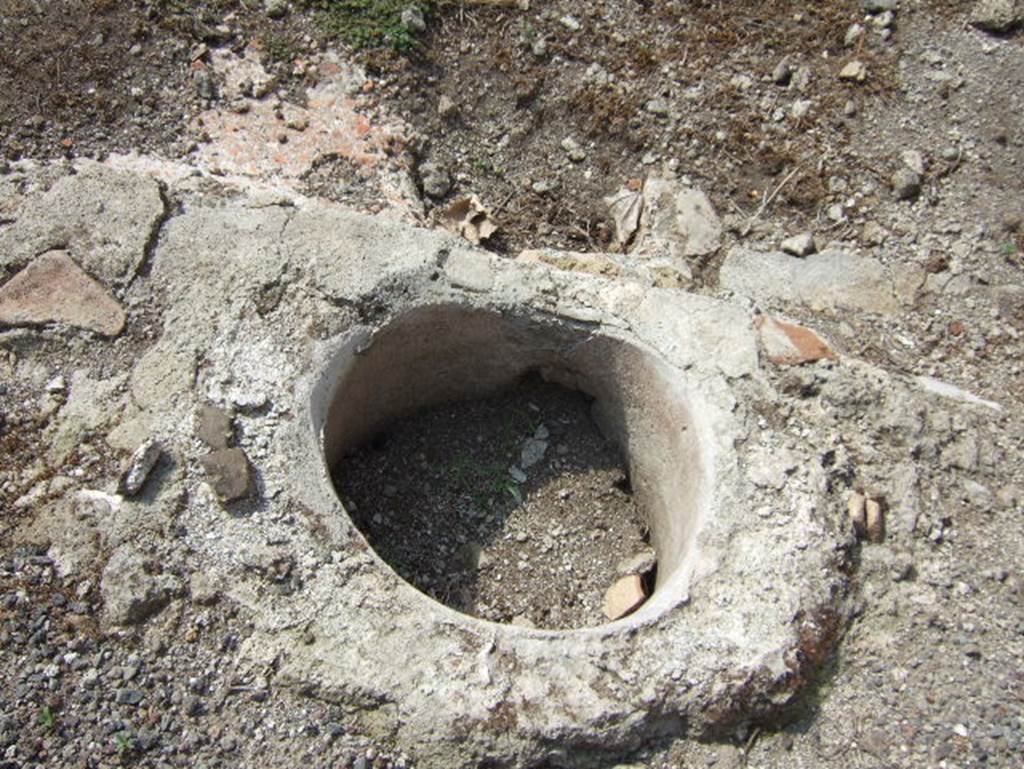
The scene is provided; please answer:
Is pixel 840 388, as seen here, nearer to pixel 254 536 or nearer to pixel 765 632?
pixel 765 632

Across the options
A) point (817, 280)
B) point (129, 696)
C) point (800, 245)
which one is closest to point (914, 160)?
point (800, 245)

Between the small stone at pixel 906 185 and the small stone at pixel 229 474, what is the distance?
296cm

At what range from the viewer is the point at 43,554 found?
2.69 m

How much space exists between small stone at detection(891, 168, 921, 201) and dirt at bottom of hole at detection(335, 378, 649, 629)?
5.49ft

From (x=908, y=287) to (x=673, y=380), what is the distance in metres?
1.33

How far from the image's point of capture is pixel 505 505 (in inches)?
139

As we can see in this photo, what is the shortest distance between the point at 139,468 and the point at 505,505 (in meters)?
1.35

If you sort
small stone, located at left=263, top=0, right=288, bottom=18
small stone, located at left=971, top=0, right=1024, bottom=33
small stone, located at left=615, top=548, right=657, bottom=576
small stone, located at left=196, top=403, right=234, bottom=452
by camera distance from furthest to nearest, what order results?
small stone, located at left=971, top=0, right=1024, bottom=33 < small stone, located at left=263, top=0, right=288, bottom=18 < small stone, located at left=615, top=548, right=657, bottom=576 < small stone, located at left=196, top=403, right=234, bottom=452

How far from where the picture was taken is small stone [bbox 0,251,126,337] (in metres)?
3.05

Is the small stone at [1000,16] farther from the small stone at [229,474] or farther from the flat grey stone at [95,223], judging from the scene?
the small stone at [229,474]

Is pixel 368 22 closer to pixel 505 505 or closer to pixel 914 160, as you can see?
pixel 505 505

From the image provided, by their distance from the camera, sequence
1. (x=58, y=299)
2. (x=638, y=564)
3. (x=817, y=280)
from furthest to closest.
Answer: (x=817, y=280), (x=638, y=564), (x=58, y=299)

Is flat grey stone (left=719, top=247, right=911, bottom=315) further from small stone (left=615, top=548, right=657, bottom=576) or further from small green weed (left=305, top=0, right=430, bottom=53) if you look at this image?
small green weed (left=305, top=0, right=430, bottom=53)

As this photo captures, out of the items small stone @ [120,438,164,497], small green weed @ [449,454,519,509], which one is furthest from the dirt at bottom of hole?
small stone @ [120,438,164,497]
